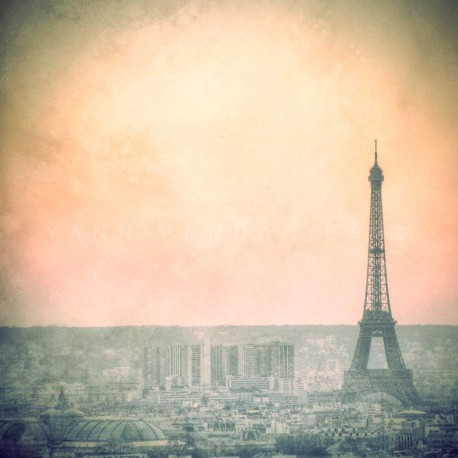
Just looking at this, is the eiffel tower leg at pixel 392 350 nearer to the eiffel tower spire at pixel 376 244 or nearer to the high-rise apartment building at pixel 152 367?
the eiffel tower spire at pixel 376 244

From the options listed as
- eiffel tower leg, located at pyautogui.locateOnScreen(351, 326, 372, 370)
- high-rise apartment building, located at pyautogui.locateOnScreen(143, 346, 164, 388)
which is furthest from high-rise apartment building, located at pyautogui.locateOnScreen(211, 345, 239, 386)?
eiffel tower leg, located at pyautogui.locateOnScreen(351, 326, 372, 370)

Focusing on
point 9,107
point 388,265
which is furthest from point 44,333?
A: point 388,265

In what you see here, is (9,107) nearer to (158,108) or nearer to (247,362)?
(158,108)

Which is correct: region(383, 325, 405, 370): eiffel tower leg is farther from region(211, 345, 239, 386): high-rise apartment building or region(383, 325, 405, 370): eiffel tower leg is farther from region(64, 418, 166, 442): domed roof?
region(64, 418, 166, 442): domed roof

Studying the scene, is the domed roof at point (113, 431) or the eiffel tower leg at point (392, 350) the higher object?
the eiffel tower leg at point (392, 350)

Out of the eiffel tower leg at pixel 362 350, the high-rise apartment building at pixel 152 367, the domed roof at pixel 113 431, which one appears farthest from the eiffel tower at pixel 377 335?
the domed roof at pixel 113 431

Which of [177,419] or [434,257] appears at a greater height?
[434,257]
